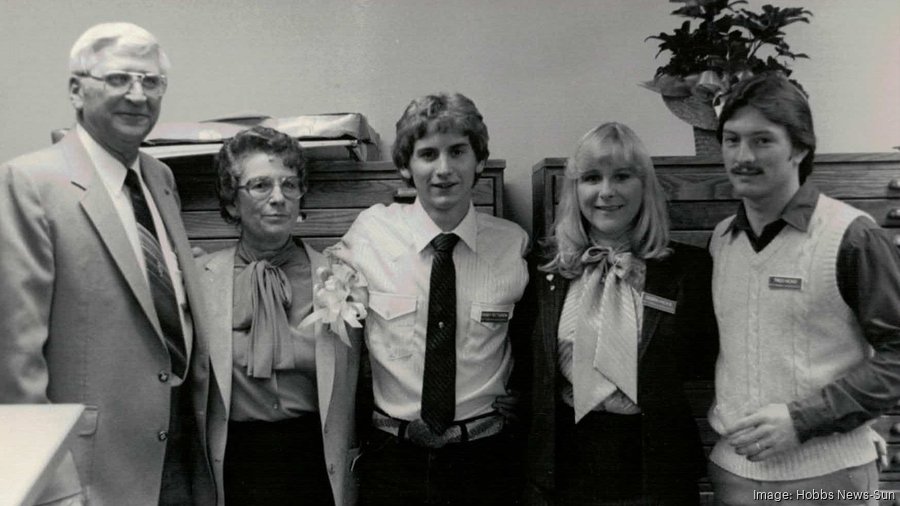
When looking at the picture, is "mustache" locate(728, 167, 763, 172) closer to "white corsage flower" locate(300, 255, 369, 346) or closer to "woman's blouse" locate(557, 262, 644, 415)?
"woman's blouse" locate(557, 262, 644, 415)

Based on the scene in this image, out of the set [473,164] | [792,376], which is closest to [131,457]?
[473,164]

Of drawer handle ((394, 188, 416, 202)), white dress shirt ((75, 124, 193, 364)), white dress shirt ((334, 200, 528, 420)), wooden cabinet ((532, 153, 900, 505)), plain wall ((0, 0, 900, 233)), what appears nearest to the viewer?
white dress shirt ((75, 124, 193, 364))

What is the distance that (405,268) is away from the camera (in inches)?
99.4

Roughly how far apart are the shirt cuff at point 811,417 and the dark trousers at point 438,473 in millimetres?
832

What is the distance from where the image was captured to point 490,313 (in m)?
2.48

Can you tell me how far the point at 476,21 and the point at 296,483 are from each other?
7.06 feet

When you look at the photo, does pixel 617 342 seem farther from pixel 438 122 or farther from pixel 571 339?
pixel 438 122

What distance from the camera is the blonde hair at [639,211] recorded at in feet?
7.65

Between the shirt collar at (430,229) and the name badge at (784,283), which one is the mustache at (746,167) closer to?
the name badge at (784,283)

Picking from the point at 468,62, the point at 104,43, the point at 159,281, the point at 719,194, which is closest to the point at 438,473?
the point at 159,281

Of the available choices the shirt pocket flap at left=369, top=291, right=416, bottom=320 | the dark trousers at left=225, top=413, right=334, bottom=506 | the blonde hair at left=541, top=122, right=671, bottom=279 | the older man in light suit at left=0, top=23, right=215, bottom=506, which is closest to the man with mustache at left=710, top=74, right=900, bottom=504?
the blonde hair at left=541, top=122, right=671, bottom=279

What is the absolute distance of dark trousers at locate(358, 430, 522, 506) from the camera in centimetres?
235

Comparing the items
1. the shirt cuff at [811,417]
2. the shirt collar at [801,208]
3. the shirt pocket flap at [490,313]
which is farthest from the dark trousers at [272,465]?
the shirt collar at [801,208]

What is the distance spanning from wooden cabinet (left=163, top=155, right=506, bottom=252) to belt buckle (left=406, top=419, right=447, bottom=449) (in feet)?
2.81
